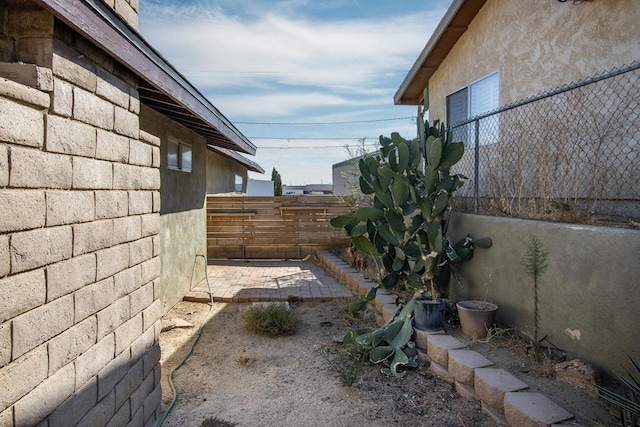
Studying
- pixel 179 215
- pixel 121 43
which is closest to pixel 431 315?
pixel 121 43

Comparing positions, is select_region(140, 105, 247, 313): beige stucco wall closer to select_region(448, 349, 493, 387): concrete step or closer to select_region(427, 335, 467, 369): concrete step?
select_region(427, 335, 467, 369): concrete step

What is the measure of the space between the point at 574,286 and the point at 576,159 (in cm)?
150

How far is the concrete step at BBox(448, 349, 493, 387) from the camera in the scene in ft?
10.6

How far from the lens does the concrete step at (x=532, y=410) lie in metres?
2.45

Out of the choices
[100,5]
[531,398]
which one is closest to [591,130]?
[531,398]

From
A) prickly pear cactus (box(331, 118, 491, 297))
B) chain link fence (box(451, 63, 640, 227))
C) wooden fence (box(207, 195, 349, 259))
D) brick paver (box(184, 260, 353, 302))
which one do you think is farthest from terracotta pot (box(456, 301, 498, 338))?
wooden fence (box(207, 195, 349, 259))

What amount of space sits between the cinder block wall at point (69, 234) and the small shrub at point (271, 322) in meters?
2.26

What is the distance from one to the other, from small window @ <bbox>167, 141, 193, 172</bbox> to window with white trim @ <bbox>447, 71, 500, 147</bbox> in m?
4.21

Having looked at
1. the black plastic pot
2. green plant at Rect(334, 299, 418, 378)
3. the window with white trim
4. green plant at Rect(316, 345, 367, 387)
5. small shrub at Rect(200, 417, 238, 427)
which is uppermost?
the window with white trim

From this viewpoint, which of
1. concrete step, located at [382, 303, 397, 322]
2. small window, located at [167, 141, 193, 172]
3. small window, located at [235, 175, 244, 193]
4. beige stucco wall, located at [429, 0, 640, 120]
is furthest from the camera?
small window, located at [235, 175, 244, 193]

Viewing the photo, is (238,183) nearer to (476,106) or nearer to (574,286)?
(476,106)

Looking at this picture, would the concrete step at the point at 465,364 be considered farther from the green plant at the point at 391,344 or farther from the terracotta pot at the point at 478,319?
the green plant at the point at 391,344

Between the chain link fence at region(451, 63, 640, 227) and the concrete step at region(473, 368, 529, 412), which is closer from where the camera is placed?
the concrete step at region(473, 368, 529, 412)

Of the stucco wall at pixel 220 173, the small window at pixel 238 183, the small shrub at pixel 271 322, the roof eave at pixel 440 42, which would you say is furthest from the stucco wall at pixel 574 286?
the small window at pixel 238 183
